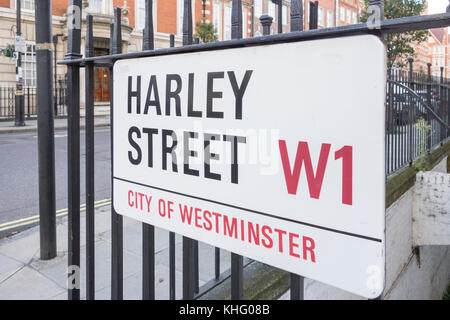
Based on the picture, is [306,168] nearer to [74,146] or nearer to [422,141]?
[74,146]

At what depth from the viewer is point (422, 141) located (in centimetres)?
604

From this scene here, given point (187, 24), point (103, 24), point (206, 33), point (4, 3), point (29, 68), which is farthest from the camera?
point (29, 68)

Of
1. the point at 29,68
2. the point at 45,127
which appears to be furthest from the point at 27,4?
the point at 45,127

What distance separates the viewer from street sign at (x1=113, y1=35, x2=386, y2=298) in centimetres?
110

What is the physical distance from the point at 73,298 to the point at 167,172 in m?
0.94

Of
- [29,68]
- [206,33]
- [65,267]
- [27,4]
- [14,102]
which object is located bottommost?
[65,267]

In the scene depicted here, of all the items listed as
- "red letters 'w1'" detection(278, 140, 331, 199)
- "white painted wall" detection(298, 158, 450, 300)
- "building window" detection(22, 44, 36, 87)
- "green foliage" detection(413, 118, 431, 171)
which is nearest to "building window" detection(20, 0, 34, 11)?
"building window" detection(22, 44, 36, 87)

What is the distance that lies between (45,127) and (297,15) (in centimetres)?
270

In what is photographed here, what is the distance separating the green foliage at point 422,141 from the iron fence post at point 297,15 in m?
4.91

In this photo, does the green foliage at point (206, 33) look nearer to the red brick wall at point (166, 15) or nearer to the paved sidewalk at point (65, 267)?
the red brick wall at point (166, 15)

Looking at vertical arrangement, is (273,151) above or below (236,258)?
above

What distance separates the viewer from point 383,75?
1.05 meters

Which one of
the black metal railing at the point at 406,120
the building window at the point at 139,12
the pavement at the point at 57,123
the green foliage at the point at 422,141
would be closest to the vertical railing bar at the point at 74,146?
the black metal railing at the point at 406,120

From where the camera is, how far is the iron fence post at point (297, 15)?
4.07ft
